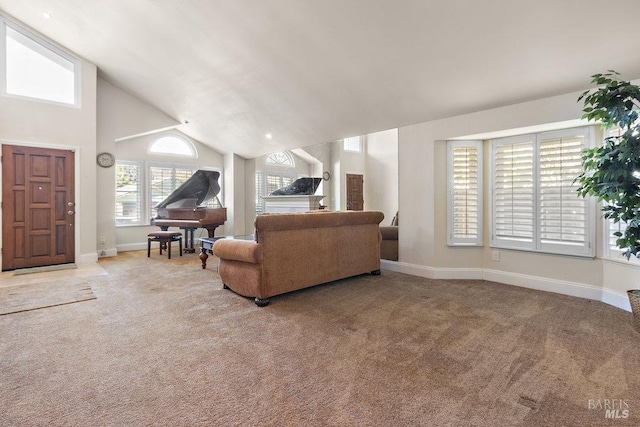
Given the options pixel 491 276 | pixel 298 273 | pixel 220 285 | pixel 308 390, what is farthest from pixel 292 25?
pixel 491 276

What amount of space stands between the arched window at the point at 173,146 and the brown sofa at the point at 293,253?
4753 mm

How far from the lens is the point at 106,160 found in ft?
20.1

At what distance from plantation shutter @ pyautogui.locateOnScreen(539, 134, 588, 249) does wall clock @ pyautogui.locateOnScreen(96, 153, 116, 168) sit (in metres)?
7.14

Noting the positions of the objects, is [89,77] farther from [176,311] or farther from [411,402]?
[411,402]

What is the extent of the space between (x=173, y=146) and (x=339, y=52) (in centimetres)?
535

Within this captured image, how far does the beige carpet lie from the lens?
313cm

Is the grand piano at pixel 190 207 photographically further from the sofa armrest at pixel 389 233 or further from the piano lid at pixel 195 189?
Answer: the sofa armrest at pixel 389 233

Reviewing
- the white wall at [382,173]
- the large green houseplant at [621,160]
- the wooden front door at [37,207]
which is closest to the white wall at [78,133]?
the wooden front door at [37,207]

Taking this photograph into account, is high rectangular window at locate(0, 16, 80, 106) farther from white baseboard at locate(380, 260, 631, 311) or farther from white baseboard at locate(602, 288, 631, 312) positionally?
white baseboard at locate(602, 288, 631, 312)

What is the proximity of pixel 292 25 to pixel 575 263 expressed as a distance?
404 centimetres

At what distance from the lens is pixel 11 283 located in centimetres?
406

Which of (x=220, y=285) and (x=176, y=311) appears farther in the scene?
(x=220, y=285)

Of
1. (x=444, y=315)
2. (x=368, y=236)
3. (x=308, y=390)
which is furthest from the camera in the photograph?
(x=368, y=236)

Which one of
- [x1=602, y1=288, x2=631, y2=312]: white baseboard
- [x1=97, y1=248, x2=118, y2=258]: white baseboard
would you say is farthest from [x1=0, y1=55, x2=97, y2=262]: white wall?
[x1=602, y1=288, x2=631, y2=312]: white baseboard
